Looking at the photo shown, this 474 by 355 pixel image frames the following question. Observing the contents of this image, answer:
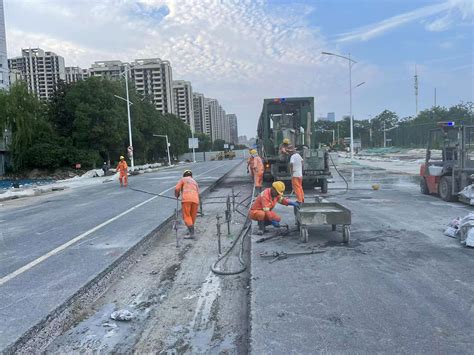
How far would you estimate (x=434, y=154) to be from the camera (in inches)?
536

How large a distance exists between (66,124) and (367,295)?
4727 centimetres

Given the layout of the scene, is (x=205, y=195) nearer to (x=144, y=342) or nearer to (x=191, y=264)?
(x=191, y=264)

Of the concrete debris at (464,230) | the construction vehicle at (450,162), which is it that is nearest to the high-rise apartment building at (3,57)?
the construction vehicle at (450,162)

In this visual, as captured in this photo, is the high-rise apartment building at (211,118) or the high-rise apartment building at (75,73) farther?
the high-rise apartment building at (211,118)

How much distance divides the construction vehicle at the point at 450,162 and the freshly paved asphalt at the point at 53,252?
26.4 ft

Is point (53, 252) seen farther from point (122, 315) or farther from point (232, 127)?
point (232, 127)

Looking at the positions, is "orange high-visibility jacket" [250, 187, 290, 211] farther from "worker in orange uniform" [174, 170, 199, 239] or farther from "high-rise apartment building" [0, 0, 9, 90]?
"high-rise apartment building" [0, 0, 9, 90]

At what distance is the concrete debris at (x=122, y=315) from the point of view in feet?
15.1

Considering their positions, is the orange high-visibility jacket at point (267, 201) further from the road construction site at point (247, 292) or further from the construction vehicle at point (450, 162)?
the construction vehicle at point (450, 162)

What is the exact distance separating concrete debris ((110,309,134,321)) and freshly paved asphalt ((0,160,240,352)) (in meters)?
0.67

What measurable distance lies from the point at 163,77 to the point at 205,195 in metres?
57.4

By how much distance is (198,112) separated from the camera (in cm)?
11494

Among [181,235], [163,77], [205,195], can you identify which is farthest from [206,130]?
[181,235]

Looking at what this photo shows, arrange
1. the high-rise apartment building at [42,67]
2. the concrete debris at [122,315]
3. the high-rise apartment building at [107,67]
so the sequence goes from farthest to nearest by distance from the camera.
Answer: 1. the high-rise apartment building at [42,67]
2. the high-rise apartment building at [107,67]
3. the concrete debris at [122,315]
